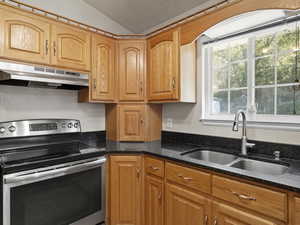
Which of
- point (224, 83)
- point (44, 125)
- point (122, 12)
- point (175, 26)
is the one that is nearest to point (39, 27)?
point (44, 125)

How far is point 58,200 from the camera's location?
154 cm

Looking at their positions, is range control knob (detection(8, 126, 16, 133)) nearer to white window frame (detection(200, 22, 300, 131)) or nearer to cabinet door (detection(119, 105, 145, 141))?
cabinet door (detection(119, 105, 145, 141))

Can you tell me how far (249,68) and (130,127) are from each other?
4.72 feet

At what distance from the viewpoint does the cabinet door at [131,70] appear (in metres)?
2.29

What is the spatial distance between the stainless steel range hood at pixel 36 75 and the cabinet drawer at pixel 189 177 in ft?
3.96

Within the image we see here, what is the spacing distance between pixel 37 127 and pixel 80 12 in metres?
1.47

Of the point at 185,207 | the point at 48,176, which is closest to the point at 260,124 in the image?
the point at 185,207

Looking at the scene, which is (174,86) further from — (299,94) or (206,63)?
(299,94)

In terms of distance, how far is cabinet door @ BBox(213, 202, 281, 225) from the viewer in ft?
3.66

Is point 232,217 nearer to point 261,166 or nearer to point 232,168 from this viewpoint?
point 232,168

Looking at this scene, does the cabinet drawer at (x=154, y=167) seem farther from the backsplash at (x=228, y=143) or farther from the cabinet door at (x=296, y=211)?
the cabinet door at (x=296, y=211)

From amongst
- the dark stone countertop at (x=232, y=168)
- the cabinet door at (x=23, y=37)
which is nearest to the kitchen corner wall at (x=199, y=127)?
the dark stone countertop at (x=232, y=168)

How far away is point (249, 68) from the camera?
1.86m

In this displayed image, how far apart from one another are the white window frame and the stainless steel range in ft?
4.09
